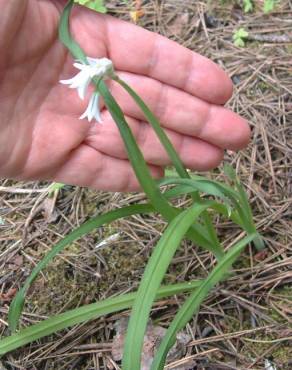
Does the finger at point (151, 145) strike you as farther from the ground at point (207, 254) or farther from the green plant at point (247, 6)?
the green plant at point (247, 6)

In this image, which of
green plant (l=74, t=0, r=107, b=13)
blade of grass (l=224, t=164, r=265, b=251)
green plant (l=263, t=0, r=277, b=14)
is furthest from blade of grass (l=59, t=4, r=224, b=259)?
green plant (l=263, t=0, r=277, b=14)

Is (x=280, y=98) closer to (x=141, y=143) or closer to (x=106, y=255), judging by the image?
(x=141, y=143)

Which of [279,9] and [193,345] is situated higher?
[279,9]

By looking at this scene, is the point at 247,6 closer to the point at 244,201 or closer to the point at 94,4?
the point at 94,4

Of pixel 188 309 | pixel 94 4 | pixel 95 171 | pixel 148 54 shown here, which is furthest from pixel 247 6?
pixel 188 309

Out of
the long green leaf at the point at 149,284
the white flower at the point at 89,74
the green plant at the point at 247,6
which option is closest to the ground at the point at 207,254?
the green plant at the point at 247,6

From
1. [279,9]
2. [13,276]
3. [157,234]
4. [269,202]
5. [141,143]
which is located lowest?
[13,276]

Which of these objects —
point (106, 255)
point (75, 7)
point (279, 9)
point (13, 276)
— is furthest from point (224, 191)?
point (279, 9)
